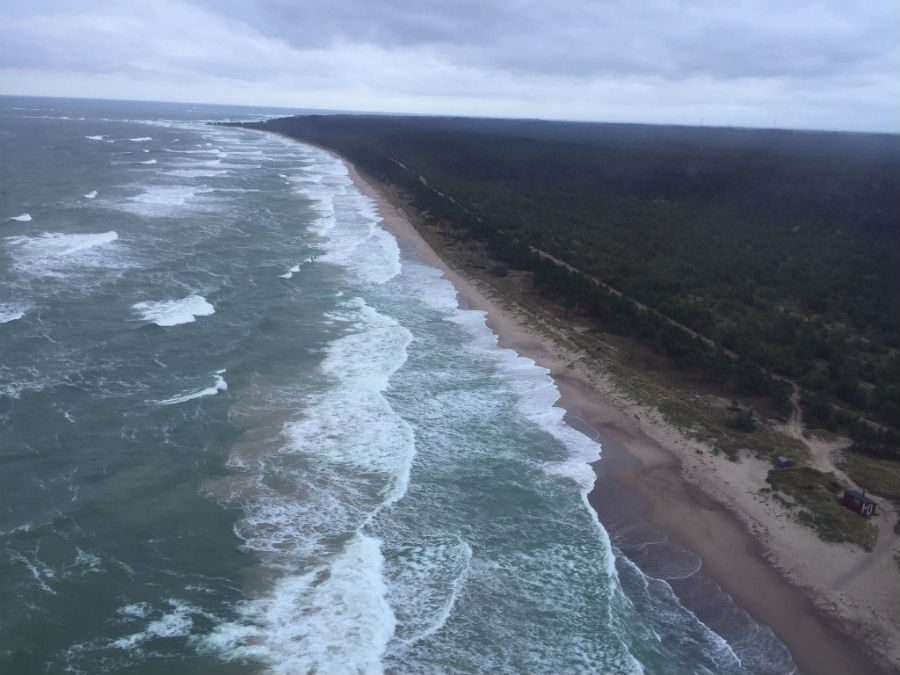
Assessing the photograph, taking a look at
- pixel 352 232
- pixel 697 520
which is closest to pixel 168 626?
pixel 697 520

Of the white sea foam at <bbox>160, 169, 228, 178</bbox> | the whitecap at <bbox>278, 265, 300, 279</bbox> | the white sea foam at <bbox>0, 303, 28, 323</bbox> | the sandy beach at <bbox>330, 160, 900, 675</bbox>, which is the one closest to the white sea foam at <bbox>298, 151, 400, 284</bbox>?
the whitecap at <bbox>278, 265, 300, 279</bbox>

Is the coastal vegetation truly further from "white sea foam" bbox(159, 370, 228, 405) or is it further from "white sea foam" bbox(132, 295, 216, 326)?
"white sea foam" bbox(132, 295, 216, 326)

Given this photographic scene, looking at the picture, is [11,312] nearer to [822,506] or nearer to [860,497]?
[822,506]

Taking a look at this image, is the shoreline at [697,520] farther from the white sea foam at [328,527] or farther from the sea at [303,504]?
the white sea foam at [328,527]

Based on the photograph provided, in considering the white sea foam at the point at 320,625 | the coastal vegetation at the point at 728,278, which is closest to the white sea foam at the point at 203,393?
the white sea foam at the point at 320,625

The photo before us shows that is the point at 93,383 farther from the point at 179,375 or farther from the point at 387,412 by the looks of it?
the point at 387,412
